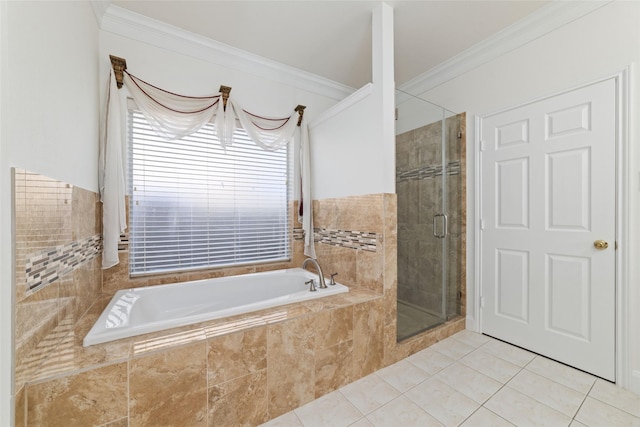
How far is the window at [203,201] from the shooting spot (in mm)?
2078

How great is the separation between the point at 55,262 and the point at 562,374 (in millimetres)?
3043

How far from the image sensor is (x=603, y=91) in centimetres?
164

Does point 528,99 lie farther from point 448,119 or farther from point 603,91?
point 448,119

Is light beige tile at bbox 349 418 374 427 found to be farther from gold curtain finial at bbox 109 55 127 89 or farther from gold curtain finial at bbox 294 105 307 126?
gold curtain finial at bbox 109 55 127 89

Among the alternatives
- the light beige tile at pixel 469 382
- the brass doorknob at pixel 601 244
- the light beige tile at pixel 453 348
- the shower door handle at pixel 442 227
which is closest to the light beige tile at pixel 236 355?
the light beige tile at pixel 469 382

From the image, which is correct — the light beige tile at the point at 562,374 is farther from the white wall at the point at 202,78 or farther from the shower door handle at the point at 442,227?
the white wall at the point at 202,78

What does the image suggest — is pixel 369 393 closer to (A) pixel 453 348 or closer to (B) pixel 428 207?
(A) pixel 453 348

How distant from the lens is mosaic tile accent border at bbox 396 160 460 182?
2.46m

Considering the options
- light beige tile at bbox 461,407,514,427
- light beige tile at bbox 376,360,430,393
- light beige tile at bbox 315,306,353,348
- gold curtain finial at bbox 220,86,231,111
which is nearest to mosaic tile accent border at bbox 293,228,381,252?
light beige tile at bbox 315,306,353,348

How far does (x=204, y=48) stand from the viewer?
225 centimetres

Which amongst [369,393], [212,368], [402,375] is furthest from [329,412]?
[212,368]

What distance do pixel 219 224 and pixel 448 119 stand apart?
8.09 ft

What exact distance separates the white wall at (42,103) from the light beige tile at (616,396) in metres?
2.78

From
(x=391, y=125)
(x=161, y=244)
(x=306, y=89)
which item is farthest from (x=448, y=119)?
(x=161, y=244)
